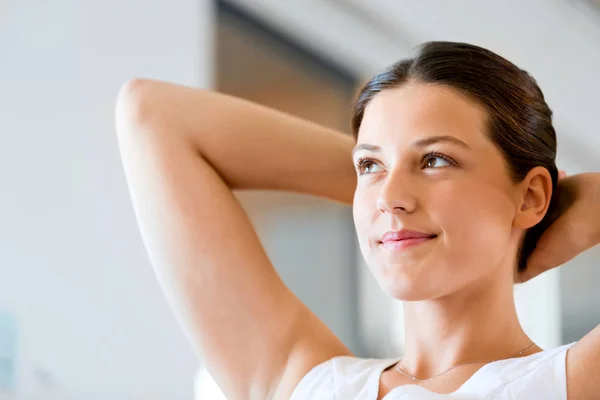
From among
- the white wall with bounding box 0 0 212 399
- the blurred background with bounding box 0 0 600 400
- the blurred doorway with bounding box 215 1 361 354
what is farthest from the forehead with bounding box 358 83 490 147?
the blurred doorway with bounding box 215 1 361 354

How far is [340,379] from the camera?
100cm

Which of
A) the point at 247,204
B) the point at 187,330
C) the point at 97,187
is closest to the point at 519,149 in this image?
the point at 187,330

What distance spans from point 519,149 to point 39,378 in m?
2.07

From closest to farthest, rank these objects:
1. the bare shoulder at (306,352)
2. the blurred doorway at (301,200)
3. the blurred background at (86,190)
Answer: the bare shoulder at (306,352)
the blurred background at (86,190)
the blurred doorway at (301,200)

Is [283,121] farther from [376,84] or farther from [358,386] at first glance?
[358,386]

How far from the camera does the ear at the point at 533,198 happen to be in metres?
0.96

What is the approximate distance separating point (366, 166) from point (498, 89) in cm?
17

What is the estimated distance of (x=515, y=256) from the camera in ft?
3.30

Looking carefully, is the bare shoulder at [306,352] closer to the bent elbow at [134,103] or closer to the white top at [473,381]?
the white top at [473,381]

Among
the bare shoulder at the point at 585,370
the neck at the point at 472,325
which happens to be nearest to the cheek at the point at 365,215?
the neck at the point at 472,325

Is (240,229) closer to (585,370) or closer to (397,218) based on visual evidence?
(397,218)

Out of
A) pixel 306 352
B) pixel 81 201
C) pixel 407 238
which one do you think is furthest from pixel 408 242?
pixel 81 201

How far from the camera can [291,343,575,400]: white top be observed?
86 centimetres

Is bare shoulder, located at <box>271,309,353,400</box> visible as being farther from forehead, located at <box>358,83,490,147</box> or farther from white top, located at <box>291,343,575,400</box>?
forehead, located at <box>358,83,490,147</box>
